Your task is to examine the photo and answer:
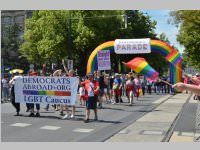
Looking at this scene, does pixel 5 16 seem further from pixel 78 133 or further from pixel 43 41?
pixel 78 133

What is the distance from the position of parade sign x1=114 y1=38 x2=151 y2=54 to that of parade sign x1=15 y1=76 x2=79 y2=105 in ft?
28.9

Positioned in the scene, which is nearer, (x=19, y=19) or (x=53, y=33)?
(x=53, y=33)

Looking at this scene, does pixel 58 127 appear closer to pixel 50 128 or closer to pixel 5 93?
pixel 50 128

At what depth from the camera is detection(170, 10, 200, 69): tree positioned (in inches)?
1352

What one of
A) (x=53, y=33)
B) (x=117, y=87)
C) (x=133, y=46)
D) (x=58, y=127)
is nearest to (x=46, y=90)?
(x=58, y=127)

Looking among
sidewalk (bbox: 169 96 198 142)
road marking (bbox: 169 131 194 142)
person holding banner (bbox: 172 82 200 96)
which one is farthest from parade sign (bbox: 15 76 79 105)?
person holding banner (bbox: 172 82 200 96)

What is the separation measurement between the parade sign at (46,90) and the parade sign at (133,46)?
8820 millimetres

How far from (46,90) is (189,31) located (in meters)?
25.5

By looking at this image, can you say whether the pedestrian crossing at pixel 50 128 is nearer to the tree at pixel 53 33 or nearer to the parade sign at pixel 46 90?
the parade sign at pixel 46 90

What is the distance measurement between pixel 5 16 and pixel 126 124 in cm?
9170

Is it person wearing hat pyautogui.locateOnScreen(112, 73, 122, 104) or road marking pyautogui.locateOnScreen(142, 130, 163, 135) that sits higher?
person wearing hat pyautogui.locateOnScreen(112, 73, 122, 104)

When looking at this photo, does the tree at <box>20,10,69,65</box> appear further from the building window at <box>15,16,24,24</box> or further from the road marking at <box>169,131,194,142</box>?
the building window at <box>15,16,24,24</box>

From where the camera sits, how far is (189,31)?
3966 cm

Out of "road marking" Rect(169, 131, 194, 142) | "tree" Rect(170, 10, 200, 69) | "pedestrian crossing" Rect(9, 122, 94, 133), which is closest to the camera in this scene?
"road marking" Rect(169, 131, 194, 142)
